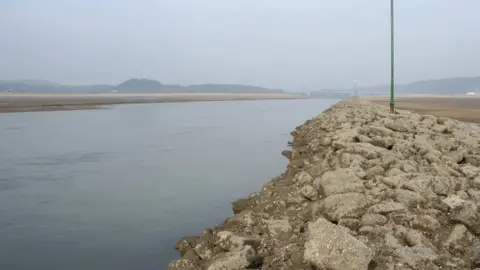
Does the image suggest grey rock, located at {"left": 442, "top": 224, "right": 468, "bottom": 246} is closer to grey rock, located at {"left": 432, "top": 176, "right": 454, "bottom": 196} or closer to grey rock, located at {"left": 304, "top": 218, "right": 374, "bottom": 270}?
grey rock, located at {"left": 432, "top": 176, "right": 454, "bottom": 196}

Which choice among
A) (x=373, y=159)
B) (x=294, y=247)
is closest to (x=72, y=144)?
(x=373, y=159)

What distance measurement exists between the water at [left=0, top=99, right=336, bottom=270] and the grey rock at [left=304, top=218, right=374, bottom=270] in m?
2.83

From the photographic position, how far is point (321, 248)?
5746 mm

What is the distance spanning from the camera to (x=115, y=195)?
1148 cm

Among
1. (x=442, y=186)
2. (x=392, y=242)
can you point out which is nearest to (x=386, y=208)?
(x=392, y=242)

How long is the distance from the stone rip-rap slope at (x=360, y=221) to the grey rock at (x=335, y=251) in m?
0.01

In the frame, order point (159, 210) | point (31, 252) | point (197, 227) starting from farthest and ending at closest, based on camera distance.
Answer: point (159, 210)
point (197, 227)
point (31, 252)

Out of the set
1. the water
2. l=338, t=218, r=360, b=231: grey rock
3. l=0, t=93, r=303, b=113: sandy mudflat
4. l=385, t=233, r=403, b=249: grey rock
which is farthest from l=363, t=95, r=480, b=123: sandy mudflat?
l=0, t=93, r=303, b=113: sandy mudflat

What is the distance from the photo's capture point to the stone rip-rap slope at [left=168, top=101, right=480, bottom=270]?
5.88 m

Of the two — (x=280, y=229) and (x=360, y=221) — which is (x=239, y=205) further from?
(x=360, y=221)

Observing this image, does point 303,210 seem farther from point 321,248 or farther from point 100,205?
point 100,205

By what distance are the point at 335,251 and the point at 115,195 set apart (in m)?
7.56

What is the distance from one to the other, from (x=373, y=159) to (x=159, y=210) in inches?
215

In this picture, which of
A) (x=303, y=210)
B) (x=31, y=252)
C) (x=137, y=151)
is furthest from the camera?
(x=137, y=151)
